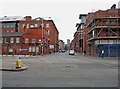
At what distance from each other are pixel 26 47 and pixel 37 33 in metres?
6.07

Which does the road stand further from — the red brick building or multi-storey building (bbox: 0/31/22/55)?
multi-storey building (bbox: 0/31/22/55)

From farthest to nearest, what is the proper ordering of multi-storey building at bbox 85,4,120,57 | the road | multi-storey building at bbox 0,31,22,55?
multi-storey building at bbox 0,31,22,55 → multi-storey building at bbox 85,4,120,57 → the road

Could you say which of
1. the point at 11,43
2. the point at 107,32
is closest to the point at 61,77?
the point at 107,32

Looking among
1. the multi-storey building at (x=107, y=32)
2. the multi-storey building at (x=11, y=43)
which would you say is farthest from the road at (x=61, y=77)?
the multi-storey building at (x=11, y=43)

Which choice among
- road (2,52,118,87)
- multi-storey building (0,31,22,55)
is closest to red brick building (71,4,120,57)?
multi-storey building (0,31,22,55)

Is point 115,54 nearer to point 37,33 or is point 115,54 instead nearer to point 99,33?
point 99,33

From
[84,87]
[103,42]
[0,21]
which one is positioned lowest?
[84,87]

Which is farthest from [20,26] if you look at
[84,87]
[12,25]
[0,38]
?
[84,87]

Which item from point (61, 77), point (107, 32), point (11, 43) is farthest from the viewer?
point (11, 43)

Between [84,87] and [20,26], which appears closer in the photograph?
[84,87]

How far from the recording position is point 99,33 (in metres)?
56.9

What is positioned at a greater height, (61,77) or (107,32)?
(107,32)

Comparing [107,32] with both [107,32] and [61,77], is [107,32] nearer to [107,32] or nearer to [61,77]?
[107,32]

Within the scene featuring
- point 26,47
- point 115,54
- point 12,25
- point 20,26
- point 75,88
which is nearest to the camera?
point 75,88
